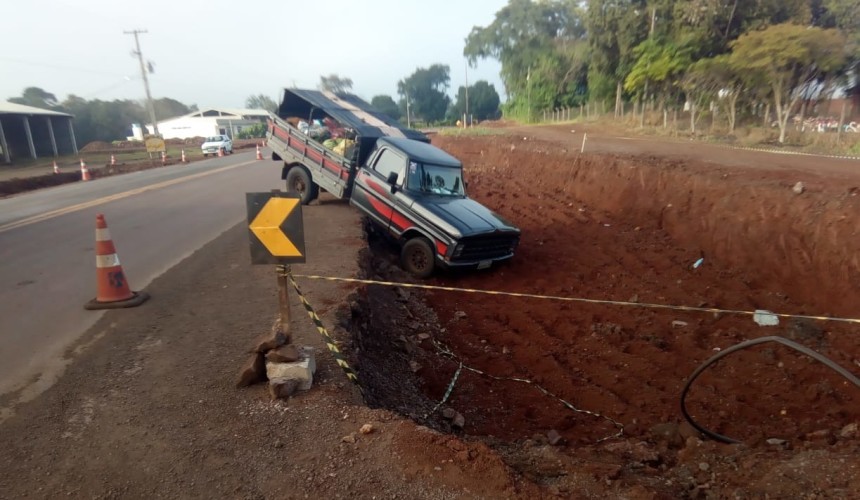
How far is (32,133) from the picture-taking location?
4031cm

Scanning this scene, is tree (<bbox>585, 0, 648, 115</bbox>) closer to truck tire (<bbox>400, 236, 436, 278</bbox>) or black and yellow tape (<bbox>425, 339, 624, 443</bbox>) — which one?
truck tire (<bbox>400, 236, 436, 278</bbox>)

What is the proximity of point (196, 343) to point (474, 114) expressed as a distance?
95075mm

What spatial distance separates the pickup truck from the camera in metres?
8.24

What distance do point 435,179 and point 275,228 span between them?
18.2 ft

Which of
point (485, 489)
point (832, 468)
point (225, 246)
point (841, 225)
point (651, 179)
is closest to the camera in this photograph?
point (485, 489)

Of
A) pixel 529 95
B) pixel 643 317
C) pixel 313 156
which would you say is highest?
pixel 529 95

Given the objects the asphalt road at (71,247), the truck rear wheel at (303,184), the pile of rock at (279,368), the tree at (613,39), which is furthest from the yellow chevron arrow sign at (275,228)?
the tree at (613,39)

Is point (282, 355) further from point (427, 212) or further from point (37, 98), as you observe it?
point (37, 98)

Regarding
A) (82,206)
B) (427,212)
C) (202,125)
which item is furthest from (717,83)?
(202,125)

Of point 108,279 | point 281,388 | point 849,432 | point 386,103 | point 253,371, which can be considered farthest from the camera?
point 386,103

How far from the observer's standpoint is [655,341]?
7156 mm

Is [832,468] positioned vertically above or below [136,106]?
below

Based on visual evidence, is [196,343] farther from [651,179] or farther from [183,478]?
[651,179]

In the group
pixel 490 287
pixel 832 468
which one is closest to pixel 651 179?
pixel 490 287
